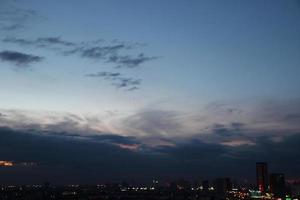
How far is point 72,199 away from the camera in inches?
7840

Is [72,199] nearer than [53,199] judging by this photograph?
No

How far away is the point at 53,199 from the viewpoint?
187 m

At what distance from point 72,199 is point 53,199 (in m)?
13.7

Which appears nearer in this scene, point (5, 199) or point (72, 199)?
point (5, 199)

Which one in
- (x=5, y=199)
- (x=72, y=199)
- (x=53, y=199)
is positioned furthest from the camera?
(x=72, y=199)

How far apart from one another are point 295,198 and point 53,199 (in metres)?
104

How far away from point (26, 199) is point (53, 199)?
18469mm

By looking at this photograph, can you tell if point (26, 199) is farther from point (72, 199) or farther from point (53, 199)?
point (72, 199)

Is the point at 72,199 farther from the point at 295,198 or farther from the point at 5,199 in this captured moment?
the point at 295,198

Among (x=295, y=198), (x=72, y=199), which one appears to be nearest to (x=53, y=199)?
(x=72, y=199)

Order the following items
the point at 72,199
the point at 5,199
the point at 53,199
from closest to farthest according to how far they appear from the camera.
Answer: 1. the point at 5,199
2. the point at 53,199
3. the point at 72,199

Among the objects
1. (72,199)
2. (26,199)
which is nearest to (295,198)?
(72,199)

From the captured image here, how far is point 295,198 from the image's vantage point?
200 metres

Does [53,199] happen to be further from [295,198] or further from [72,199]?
[295,198]
